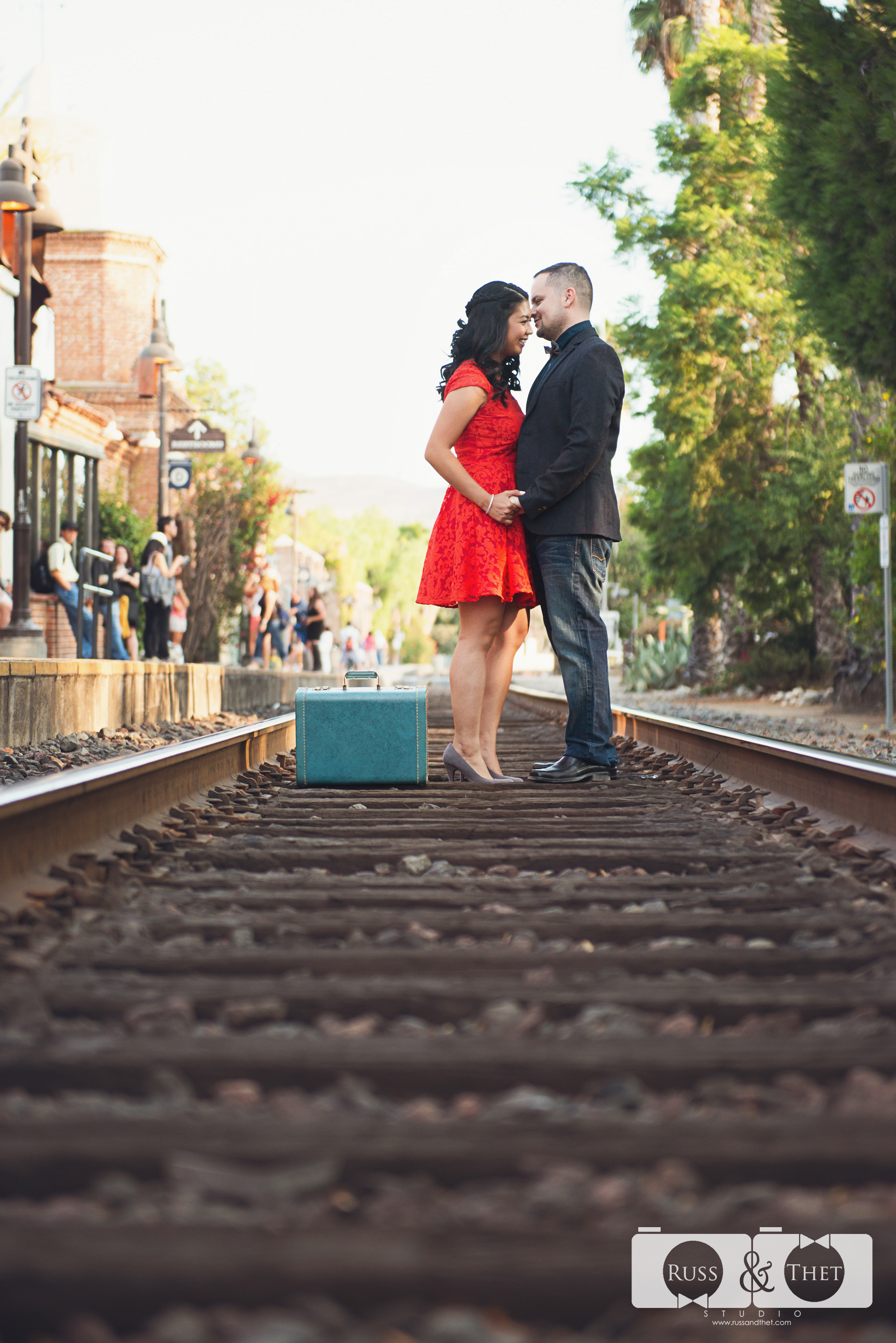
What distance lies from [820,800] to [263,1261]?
3689 mm

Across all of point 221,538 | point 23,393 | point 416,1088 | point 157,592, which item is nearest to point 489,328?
point 416,1088

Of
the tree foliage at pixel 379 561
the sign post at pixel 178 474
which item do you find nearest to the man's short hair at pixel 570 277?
the sign post at pixel 178 474

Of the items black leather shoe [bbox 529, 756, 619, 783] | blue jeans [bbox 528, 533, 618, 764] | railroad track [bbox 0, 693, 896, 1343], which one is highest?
blue jeans [bbox 528, 533, 618, 764]

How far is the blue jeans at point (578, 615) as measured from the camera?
18.5ft

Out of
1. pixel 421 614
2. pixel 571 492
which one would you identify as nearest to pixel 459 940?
pixel 571 492

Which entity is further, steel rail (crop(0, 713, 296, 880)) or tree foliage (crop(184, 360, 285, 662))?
tree foliage (crop(184, 360, 285, 662))

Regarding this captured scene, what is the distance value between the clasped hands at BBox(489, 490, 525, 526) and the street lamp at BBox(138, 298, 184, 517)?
15.4 meters

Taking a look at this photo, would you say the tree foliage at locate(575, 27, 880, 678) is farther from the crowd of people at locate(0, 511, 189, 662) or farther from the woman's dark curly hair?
the woman's dark curly hair

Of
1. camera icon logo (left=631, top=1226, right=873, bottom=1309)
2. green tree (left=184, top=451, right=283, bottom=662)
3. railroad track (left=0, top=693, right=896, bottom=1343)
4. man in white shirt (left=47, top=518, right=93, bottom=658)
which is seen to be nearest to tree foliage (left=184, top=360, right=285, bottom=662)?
green tree (left=184, top=451, right=283, bottom=662)

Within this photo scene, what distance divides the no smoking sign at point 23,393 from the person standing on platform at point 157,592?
130 inches

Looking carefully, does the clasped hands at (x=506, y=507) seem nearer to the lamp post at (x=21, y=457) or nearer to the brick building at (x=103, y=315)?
the lamp post at (x=21, y=457)

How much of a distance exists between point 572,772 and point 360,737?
94cm

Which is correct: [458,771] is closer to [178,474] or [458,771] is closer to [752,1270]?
[752,1270]

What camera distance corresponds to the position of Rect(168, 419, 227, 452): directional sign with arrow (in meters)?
23.2
